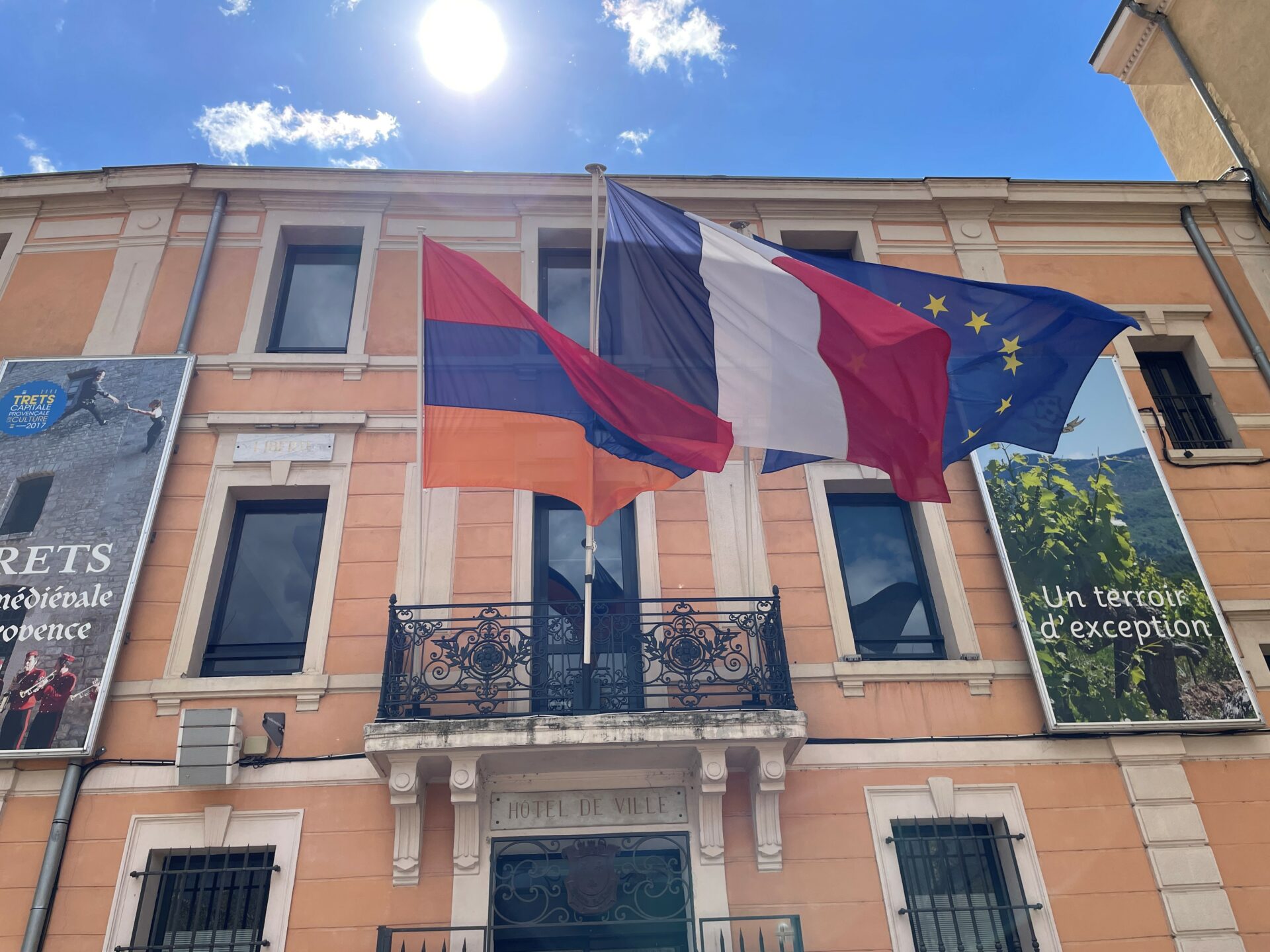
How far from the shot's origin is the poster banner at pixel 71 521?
24.0 ft

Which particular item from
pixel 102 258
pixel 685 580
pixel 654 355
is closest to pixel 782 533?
pixel 685 580

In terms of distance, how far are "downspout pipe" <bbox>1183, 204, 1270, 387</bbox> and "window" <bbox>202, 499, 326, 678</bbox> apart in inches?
419

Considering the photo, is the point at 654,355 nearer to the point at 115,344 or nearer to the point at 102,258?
the point at 115,344

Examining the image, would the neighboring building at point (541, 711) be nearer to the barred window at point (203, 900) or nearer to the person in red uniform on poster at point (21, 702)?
the barred window at point (203, 900)

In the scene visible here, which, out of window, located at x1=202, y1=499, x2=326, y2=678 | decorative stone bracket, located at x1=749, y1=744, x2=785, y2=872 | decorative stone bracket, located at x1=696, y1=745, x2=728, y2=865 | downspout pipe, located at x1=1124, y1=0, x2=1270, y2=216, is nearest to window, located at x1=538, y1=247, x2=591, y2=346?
window, located at x1=202, y1=499, x2=326, y2=678

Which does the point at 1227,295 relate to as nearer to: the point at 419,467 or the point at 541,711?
the point at 541,711

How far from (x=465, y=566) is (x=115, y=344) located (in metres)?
4.67

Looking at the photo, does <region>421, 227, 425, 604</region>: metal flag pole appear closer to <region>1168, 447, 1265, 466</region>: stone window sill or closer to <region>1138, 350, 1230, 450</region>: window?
<region>1168, 447, 1265, 466</region>: stone window sill

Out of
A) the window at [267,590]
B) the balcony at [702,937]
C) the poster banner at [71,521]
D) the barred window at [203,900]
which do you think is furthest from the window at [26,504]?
the balcony at [702,937]

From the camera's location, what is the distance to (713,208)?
10648 millimetres

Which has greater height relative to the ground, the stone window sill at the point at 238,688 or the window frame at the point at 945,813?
the stone window sill at the point at 238,688

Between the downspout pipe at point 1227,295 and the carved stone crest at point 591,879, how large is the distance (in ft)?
29.8

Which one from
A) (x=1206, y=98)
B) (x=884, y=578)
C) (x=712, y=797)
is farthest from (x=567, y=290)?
(x=1206, y=98)

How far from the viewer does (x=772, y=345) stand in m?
7.50
